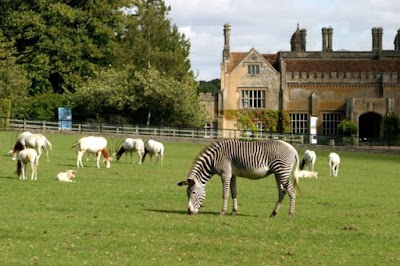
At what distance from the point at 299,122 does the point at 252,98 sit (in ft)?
15.5

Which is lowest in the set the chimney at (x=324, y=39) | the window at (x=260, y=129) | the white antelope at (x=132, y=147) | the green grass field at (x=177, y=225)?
the green grass field at (x=177, y=225)

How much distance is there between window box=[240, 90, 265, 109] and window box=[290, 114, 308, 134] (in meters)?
2.96

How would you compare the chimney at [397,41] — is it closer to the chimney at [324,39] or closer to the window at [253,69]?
the chimney at [324,39]

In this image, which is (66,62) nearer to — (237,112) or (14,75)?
(14,75)

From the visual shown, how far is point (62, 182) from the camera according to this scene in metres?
25.1

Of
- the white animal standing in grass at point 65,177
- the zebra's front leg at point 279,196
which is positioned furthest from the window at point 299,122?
the zebra's front leg at point 279,196

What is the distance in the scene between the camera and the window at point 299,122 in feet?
259

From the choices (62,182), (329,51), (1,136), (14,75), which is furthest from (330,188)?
(329,51)

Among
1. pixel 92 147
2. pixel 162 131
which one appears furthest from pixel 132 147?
pixel 162 131

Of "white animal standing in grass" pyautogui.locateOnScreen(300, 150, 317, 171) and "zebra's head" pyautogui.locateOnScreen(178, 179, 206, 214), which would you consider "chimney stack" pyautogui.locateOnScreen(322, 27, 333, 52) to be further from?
"zebra's head" pyautogui.locateOnScreen(178, 179, 206, 214)

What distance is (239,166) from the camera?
19.0 meters

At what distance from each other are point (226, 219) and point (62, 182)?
8264mm

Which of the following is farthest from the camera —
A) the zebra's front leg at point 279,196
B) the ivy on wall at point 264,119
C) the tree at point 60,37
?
the ivy on wall at point 264,119

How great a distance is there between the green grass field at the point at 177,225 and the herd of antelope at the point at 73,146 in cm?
55
